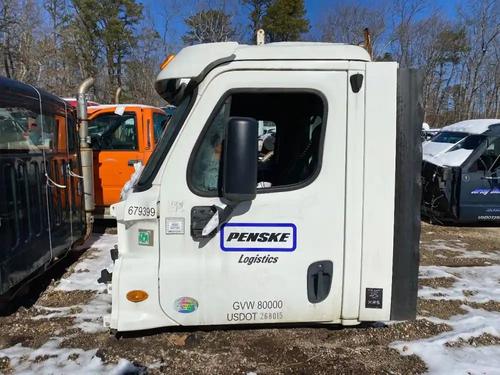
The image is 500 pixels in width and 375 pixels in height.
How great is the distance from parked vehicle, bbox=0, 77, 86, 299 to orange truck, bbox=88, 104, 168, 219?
2055 mm

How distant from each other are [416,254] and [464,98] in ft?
128

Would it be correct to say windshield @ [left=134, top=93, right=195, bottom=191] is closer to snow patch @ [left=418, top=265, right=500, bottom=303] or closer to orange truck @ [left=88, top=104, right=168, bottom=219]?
snow patch @ [left=418, top=265, right=500, bottom=303]

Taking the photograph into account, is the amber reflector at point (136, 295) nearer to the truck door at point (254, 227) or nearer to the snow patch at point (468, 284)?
the truck door at point (254, 227)

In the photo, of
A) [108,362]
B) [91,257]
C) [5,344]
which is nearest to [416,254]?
[108,362]

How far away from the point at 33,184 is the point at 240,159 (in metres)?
2.71

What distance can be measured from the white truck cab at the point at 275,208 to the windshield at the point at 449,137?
8000 millimetres

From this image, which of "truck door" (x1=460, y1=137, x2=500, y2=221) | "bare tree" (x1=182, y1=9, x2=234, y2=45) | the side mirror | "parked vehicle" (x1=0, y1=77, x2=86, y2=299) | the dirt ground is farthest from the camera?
"bare tree" (x1=182, y1=9, x2=234, y2=45)

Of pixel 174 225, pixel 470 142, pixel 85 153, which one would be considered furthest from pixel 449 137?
pixel 174 225

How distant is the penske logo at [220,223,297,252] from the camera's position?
2.74 m

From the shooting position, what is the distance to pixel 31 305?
428 cm

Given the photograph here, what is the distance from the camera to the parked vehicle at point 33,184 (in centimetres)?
372

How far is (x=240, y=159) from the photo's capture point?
2449mm

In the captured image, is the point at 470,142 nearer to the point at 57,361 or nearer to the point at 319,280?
the point at 319,280

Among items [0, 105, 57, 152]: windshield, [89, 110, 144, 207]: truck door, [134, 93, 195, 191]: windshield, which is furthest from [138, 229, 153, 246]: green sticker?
[89, 110, 144, 207]: truck door
